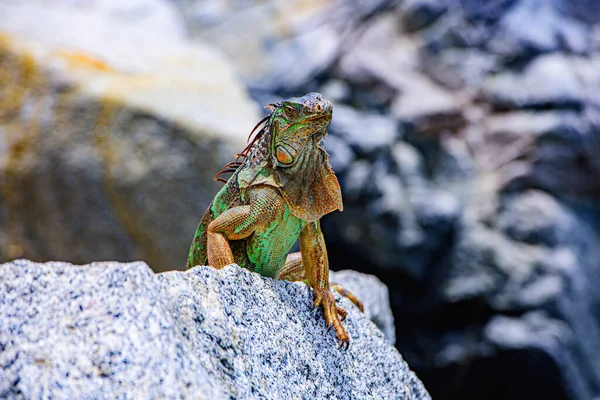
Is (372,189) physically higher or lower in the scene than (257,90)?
lower

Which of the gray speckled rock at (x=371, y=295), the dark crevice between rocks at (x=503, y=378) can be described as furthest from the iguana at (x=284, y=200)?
the dark crevice between rocks at (x=503, y=378)

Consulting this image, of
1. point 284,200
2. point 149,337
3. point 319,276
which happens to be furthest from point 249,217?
point 149,337

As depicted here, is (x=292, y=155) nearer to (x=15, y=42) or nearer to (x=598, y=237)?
(x=15, y=42)

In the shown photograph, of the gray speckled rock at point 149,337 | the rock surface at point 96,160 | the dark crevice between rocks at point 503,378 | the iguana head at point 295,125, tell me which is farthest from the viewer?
the dark crevice between rocks at point 503,378

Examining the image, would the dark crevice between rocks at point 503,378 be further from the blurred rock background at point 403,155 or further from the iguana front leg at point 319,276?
the iguana front leg at point 319,276

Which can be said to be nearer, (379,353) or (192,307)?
(192,307)

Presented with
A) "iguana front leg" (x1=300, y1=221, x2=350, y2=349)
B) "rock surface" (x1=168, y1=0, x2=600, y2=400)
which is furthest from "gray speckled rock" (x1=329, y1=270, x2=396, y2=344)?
"rock surface" (x1=168, y1=0, x2=600, y2=400)

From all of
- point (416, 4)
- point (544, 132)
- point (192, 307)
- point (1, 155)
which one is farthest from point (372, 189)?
point (192, 307)
